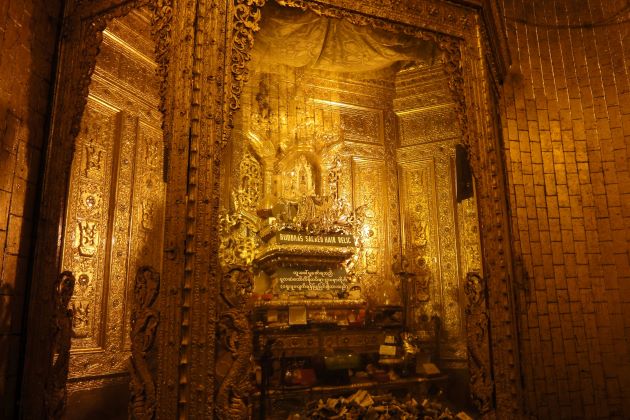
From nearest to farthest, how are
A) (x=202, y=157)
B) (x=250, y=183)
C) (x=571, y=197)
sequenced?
(x=202, y=157) → (x=571, y=197) → (x=250, y=183)

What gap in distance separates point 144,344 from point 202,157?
117cm

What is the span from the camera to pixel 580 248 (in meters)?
5.36

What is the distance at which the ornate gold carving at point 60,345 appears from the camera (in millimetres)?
3430

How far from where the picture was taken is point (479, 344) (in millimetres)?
3656

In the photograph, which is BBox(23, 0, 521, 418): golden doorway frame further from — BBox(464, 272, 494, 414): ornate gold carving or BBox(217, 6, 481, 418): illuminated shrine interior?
BBox(217, 6, 481, 418): illuminated shrine interior

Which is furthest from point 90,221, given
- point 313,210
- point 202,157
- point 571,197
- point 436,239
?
point 571,197

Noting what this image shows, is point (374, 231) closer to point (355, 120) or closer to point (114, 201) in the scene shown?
point (355, 120)

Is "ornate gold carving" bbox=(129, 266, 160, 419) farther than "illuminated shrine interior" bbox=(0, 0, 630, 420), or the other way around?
"illuminated shrine interior" bbox=(0, 0, 630, 420)

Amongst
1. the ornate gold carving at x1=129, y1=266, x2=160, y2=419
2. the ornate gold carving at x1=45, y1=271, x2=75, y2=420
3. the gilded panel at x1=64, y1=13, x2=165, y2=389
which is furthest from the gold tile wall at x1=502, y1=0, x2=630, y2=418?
the ornate gold carving at x1=45, y1=271, x2=75, y2=420

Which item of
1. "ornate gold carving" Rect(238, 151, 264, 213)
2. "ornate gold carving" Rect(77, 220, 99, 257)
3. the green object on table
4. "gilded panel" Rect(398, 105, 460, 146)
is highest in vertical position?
"gilded panel" Rect(398, 105, 460, 146)

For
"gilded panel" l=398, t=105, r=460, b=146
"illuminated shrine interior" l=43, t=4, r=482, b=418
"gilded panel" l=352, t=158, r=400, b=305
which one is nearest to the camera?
"illuminated shrine interior" l=43, t=4, r=482, b=418

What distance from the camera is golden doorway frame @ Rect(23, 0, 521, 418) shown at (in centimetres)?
292

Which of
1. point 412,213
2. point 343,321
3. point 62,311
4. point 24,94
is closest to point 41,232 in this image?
point 62,311

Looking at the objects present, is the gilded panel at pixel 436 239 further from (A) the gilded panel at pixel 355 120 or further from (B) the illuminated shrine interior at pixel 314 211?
(A) the gilded panel at pixel 355 120
